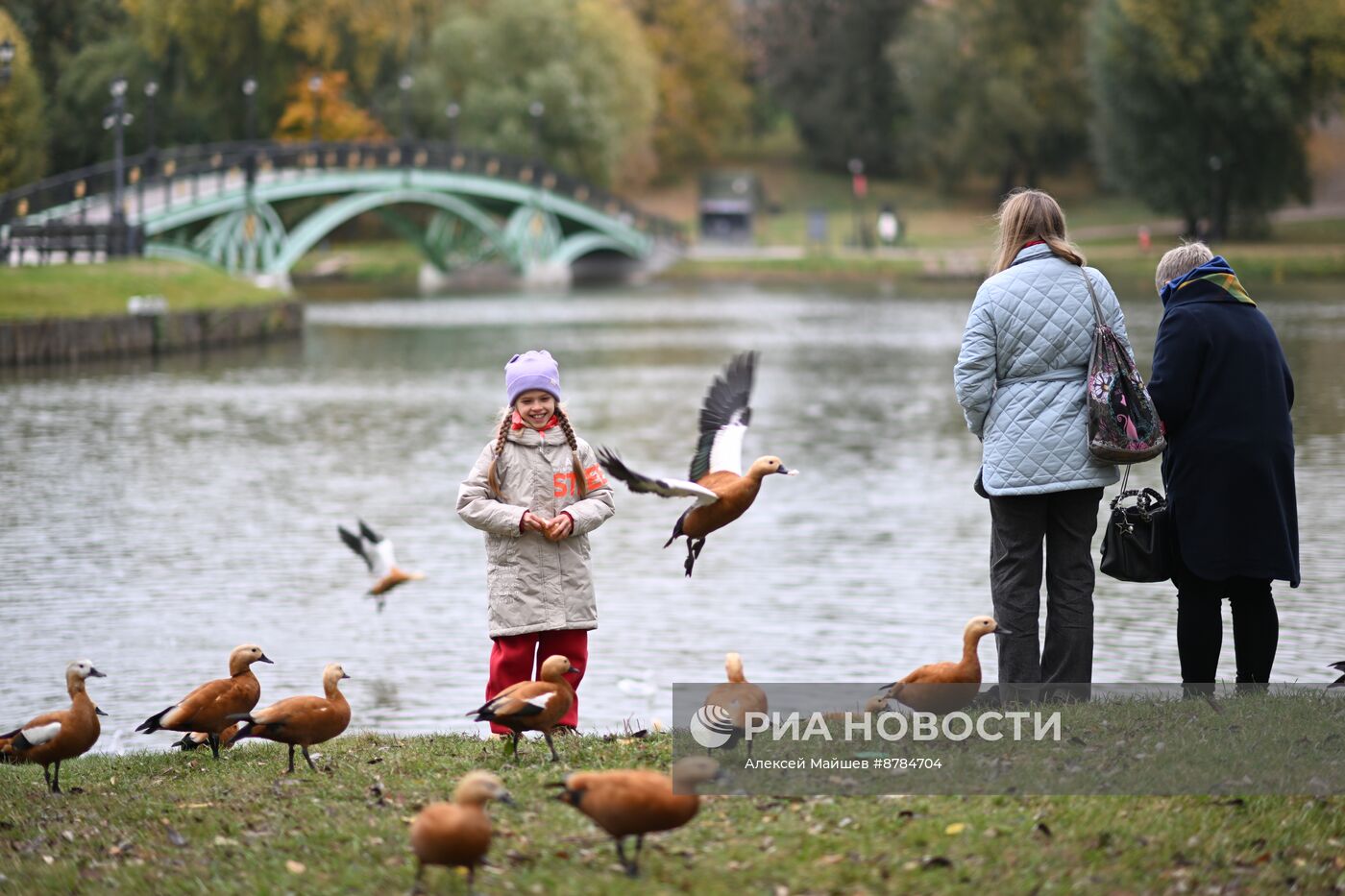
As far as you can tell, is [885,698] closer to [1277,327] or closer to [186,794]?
[186,794]

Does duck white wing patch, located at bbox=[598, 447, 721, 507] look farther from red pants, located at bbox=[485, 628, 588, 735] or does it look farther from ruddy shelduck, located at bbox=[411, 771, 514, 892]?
ruddy shelduck, located at bbox=[411, 771, 514, 892]

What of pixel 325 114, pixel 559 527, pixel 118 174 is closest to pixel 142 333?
pixel 118 174

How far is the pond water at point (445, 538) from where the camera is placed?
10.6 m

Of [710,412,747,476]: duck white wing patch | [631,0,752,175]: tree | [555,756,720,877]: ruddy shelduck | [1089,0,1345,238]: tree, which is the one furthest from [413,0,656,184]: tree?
[555,756,720,877]: ruddy shelduck

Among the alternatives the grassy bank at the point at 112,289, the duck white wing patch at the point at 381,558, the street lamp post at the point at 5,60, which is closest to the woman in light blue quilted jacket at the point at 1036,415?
the duck white wing patch at the point at 381,558

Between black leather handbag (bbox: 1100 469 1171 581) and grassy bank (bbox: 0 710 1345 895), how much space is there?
4.96 feet

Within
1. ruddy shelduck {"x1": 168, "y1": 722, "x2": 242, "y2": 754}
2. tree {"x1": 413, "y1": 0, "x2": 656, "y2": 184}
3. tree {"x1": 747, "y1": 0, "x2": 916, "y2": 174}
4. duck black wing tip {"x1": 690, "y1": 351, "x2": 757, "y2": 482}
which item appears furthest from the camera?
tree {"x1": 747, "y1": 0, "x2": 916, "y2": 174}

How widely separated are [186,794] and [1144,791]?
125 inches

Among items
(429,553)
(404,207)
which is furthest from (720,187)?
(429,553)

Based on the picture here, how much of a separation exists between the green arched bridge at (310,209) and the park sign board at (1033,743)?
3184cm

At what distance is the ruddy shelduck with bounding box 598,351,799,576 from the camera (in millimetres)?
6332

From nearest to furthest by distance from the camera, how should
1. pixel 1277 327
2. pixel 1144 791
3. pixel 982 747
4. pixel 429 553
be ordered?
pixel 1144 791, pixel 982 747, pixel 429 553, pixel 1277 327

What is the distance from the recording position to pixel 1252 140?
58219 mm

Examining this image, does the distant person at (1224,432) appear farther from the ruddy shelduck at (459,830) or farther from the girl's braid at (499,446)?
the ruddy shelduck at (459,830)
